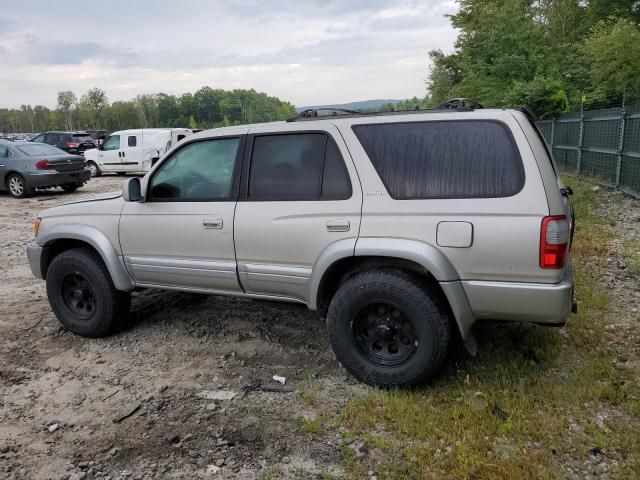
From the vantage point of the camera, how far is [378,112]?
12.2 feet

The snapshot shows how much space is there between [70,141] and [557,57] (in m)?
21.2

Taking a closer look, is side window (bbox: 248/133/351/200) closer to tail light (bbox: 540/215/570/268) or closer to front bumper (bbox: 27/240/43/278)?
tail light (bbox: 540/215/570/268)

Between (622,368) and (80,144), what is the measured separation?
77.4 ft

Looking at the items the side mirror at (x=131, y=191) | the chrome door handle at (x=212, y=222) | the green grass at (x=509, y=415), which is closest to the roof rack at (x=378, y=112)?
the chrome door handle at (x=212, y=222)

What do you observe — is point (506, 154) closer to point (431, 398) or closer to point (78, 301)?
point (431, 398)

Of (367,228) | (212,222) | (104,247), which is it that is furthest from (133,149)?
(367,228)

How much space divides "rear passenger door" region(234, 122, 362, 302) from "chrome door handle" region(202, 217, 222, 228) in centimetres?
14

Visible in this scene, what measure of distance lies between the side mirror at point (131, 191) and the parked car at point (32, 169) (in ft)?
35.4

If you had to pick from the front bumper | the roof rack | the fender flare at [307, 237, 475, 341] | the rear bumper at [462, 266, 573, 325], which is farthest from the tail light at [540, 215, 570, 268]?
the front bumper

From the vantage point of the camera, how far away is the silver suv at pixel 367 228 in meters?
3.04

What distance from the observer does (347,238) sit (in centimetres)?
339

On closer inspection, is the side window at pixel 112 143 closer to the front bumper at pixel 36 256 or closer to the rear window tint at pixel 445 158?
the front bumper at pixel 36 256

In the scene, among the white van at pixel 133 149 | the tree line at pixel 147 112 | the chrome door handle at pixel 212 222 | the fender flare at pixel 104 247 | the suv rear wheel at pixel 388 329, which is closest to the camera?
the suv rear wheel at pixel 388 329

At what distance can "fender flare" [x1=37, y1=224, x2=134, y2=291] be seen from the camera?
432cm
